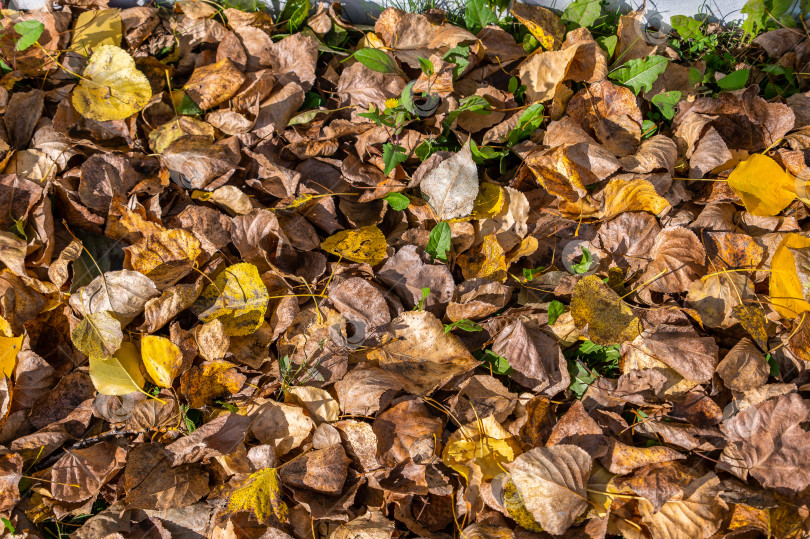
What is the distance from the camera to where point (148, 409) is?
177cm

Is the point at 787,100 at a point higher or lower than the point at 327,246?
higher

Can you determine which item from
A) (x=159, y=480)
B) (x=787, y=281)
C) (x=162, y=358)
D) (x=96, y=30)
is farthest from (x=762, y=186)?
(x=96, y=30)

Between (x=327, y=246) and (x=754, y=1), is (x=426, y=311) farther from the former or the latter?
(x=754, y=1)

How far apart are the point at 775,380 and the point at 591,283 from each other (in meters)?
0.64

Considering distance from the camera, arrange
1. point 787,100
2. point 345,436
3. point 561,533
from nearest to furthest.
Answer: point 561,533, point 345,436, point 787,100

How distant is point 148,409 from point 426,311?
0.93 meters

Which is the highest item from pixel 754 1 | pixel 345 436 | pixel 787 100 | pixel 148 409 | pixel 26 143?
pixel 754 1

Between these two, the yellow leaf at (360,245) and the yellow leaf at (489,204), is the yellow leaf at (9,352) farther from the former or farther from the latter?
the yellow leaf at (489,204)

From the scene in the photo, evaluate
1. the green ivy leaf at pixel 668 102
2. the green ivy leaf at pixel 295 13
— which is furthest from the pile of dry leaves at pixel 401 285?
the green ivy leaf at pixel 295 13

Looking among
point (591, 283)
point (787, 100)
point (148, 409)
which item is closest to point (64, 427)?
point (148, 409)

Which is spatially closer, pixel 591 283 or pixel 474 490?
pixel 474 490

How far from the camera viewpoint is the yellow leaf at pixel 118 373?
5.75 ft

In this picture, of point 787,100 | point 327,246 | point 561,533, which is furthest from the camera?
point 787,100

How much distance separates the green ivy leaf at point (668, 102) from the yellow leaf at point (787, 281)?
0.58 meters
